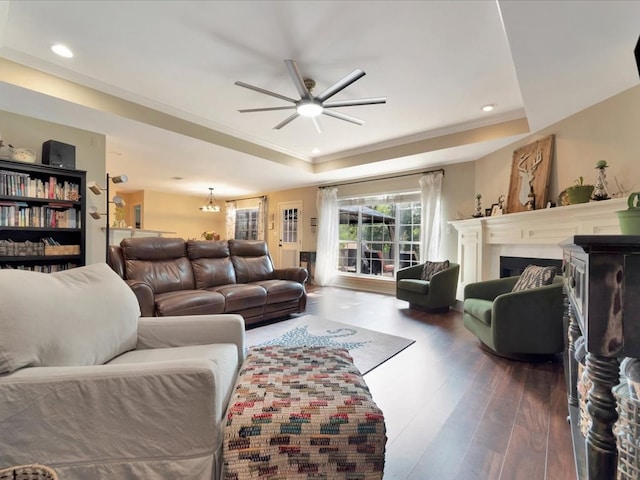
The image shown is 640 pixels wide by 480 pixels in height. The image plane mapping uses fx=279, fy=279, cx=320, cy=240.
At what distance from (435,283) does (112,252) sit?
3.98 m

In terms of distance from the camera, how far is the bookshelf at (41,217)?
2852 millimetres

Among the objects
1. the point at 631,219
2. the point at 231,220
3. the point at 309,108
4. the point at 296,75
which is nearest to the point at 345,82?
the point at 296,75

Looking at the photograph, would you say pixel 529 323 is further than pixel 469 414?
Yes

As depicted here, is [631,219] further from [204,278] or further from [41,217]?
[41,217]

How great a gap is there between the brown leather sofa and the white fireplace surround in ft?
8.31

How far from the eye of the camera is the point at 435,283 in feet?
12.8

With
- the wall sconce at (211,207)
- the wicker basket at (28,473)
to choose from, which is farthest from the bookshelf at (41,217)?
the wall sconce at (211,207)

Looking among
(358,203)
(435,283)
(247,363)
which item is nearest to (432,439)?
(247,363)

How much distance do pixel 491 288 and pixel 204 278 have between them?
3.35 meters

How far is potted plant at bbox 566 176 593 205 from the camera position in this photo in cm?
261

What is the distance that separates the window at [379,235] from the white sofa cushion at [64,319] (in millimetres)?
4848

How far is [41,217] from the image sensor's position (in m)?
3.06

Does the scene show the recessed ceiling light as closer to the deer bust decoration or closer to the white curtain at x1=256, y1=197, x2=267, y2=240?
the deer bust decoration

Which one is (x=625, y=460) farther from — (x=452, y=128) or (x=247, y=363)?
(x=452, y=128)
